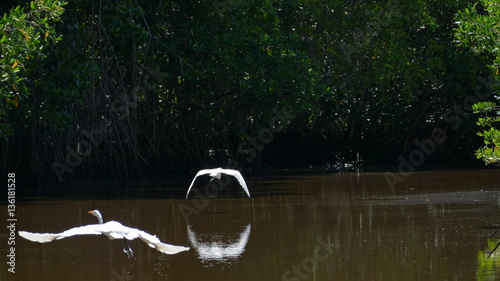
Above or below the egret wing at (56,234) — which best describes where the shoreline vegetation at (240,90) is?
above

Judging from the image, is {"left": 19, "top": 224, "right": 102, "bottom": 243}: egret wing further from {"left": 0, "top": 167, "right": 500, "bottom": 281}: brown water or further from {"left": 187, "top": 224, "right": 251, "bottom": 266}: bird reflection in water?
{"left": 187, "top": 224, "right": 251, "bottom": 266}: bird reflection in water

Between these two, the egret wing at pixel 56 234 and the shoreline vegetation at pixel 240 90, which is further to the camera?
the shoreline vegetation at pixel 240 90

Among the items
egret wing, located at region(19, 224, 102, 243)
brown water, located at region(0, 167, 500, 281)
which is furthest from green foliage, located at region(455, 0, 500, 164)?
egret wing, located at region(19, 224, 102, 243)

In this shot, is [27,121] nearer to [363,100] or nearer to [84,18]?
[84,18]

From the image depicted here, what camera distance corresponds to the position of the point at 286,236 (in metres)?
9.00

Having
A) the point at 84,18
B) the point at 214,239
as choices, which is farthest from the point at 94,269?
the point at 84,18

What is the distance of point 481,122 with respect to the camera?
9031 mm

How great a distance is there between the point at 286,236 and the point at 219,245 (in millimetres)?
763

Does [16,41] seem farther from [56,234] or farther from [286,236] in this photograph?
[56,234]

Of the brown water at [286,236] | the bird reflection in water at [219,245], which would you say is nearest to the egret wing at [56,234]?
the brown water at [286,236]

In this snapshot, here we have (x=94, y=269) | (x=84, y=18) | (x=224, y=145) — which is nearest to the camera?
(x=94, y=269)

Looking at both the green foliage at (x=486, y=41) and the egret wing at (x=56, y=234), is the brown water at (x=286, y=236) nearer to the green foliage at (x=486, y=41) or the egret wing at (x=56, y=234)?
the egret wing at (x=56, y=234)

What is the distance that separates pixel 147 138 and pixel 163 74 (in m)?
1.11

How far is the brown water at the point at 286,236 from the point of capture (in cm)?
726
